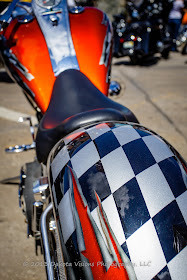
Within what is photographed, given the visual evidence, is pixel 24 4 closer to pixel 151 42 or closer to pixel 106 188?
pixel 106 188

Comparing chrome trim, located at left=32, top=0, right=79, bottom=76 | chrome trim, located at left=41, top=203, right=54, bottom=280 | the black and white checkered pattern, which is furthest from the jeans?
chrome trim, located at left=41, top=203, right=54, bottom=280

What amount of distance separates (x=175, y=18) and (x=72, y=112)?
6.78m

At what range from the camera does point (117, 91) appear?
1709mm

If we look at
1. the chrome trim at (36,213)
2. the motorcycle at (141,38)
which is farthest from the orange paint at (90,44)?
the motorcycle at (141,38)

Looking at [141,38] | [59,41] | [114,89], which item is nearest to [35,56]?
[59,41]

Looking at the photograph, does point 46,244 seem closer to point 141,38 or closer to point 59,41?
point 59,41

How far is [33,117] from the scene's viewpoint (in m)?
3.23

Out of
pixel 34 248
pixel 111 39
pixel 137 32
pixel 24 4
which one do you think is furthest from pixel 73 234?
pixel 137 32

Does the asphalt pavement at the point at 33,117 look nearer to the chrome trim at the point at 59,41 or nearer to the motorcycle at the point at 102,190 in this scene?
the motorcycle at the point at 102,190

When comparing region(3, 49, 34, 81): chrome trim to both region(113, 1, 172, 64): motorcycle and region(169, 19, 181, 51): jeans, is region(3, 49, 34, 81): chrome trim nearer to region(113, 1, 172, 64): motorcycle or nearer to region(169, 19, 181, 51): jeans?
region(113, 1, 172, 64): motorcycle

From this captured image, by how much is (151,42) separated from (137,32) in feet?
1.62

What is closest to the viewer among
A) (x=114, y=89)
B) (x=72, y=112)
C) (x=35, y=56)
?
(x=72, y=112)

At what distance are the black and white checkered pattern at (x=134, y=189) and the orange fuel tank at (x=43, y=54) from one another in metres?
0.62

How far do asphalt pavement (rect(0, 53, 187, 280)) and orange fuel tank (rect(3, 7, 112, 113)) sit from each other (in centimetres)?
40
